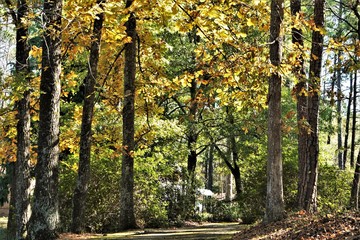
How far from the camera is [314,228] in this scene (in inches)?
257

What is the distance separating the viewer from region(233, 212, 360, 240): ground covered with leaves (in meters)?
5.76

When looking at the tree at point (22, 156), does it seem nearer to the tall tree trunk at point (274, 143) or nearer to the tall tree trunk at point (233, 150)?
the tall tree trunk at point (274, 143)

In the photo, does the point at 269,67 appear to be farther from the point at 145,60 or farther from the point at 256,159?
the point at 256,159

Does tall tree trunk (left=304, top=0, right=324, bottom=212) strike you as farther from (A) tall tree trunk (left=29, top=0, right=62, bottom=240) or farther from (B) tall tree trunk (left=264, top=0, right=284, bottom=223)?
(A) tall tree trunk (left=29, top=0, right=62, bottom=240)

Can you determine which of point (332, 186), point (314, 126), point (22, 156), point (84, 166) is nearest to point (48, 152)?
point (84, 166)

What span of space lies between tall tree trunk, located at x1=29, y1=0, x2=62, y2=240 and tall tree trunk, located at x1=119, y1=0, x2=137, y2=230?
3055 millimetres

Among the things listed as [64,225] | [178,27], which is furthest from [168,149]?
[178,27]

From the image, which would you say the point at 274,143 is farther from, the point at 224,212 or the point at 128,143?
the point at 224,212

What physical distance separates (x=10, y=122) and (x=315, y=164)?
8359 mm

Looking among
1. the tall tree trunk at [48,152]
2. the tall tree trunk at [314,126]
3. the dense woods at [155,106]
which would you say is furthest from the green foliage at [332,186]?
the tall tree trunk at [48,152]

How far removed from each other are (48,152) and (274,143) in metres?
4.34

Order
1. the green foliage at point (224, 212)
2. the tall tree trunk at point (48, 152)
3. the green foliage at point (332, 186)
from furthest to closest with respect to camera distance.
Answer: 1. the green foliage at point (224, 212)
2. the green foliage at point (332, 186)
3. the tall tree trunk at point (48, 152)

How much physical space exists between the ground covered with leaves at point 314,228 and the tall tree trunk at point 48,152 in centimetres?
360

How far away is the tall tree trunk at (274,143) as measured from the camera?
8.48 metres
